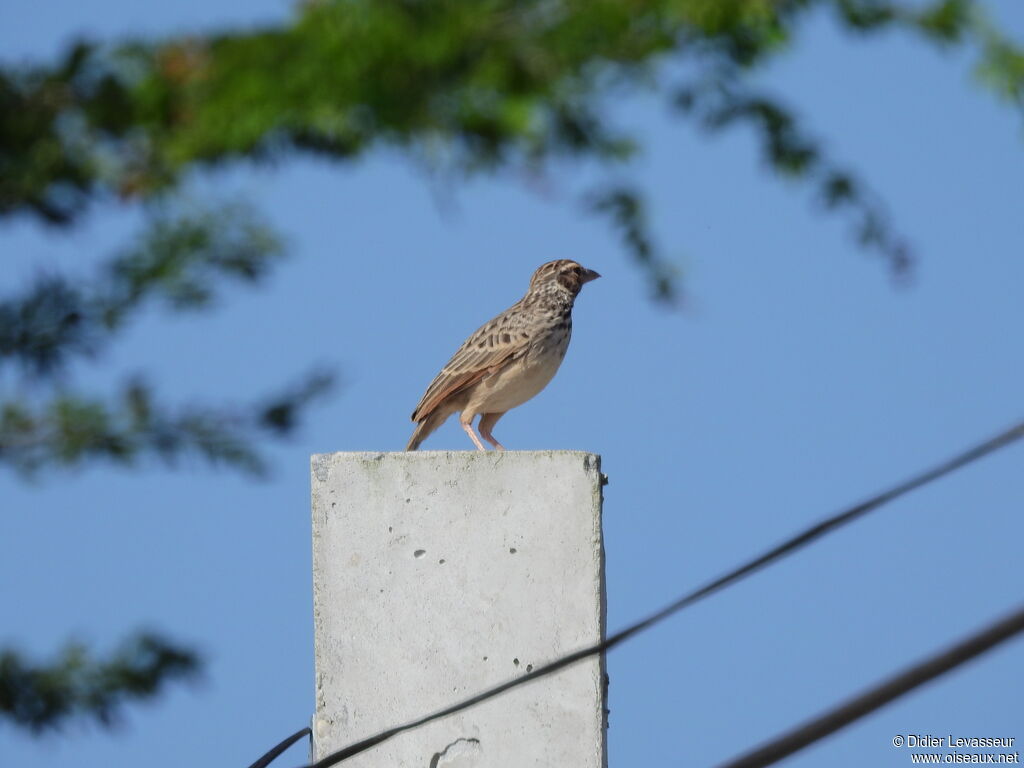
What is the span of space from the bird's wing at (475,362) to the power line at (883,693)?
285 inches

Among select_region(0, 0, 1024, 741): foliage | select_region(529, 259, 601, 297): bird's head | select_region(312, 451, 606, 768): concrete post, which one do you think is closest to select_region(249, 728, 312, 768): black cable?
select_region(312, 451, 606, 768): concrete post

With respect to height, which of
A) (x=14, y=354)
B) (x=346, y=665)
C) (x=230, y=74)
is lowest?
(x=230, y=74)

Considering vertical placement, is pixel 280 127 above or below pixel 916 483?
above

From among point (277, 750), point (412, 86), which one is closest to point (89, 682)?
point (277, 750)

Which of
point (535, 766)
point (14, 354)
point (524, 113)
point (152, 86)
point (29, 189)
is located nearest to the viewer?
point (524, 113)

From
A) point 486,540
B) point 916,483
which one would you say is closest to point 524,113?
point 916,483

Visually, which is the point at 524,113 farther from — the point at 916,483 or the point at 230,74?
the point at 916,483

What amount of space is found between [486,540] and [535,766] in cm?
104

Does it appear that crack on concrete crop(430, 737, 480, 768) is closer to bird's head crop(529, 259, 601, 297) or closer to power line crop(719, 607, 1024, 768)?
power line crop(719, 607, 1024, 768)

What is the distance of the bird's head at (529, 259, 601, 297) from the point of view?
11000 millimetres

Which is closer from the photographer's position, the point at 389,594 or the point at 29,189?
the point at 29,189

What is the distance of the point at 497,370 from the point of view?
10008 mm

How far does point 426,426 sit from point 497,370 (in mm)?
701

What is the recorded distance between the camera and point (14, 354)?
205 inches
